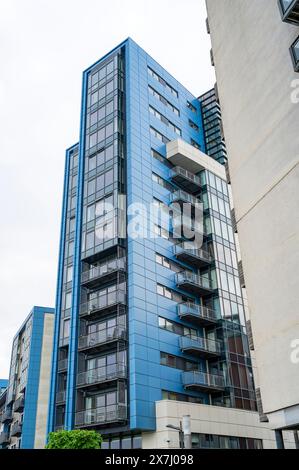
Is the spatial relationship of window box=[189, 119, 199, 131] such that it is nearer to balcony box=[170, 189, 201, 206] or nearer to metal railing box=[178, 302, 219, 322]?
balcony box=[170, 189, 201, 206]

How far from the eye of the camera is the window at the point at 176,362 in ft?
128

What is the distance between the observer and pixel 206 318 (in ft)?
143

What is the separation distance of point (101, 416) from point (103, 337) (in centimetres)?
618

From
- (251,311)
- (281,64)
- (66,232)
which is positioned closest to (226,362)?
(251,311)

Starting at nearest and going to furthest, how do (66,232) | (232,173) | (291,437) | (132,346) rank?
(232,173) → (132,346) → (291,437) → (66,232)

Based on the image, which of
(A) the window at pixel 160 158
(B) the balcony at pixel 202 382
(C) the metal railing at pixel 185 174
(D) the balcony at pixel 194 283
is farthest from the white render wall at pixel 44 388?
(C) the metal railing at pixel 185 174

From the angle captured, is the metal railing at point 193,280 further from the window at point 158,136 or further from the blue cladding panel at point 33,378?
the blue cladding panel at point 33,378

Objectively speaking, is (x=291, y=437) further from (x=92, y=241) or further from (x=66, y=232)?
(x=66, y=232)

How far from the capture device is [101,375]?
3791 cm

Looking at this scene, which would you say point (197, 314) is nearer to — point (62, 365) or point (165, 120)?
point (62, 365)

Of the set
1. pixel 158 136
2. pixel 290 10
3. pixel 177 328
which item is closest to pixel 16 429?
pixel 177 328

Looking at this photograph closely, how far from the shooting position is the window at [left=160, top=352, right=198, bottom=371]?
3906cm

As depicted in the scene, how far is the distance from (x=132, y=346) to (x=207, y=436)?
29.2ft

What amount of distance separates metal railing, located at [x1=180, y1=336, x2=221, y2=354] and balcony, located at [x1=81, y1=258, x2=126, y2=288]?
7.95 meters
